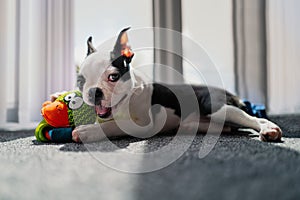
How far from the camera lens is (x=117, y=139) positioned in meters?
1.26

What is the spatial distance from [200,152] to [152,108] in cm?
44

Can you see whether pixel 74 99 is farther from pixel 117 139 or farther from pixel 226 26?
pixel 226 26

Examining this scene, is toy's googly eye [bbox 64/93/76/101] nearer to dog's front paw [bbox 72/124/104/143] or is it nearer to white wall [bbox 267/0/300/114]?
dog's front paw [bbox 72/124/104/143]

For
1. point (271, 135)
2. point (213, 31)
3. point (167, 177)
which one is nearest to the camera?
point (167, 177)

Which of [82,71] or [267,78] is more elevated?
[82,71]

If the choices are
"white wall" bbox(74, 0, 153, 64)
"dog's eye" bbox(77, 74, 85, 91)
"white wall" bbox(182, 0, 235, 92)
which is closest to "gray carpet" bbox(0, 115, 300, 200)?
"dog's eye" bbox(77, 74, 85, 91)

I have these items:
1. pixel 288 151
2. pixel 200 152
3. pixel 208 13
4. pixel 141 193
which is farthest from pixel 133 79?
pixel 208 13

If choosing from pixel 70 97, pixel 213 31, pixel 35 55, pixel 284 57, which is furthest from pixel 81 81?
pixel 284 57

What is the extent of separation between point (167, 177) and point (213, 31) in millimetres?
1921

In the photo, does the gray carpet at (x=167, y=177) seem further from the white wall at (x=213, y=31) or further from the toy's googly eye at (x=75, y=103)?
the white wall at (x=213, y=31)

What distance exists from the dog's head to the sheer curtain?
2.94 ft

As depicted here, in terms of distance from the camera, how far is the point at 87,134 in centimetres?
118

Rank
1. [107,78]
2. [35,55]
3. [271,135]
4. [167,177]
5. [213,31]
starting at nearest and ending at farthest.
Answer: [167,177]
[271,135]
[107,78]
[35,55]
[213,31]

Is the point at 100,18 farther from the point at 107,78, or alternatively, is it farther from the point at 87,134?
the point at 87,134
